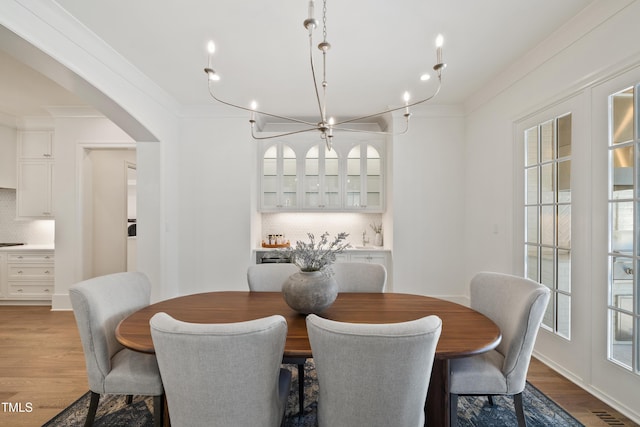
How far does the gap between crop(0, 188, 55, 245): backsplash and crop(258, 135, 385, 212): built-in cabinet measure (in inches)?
144

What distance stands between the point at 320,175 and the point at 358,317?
2.90 metres

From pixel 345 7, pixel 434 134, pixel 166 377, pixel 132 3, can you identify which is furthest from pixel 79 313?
pixel 434 134

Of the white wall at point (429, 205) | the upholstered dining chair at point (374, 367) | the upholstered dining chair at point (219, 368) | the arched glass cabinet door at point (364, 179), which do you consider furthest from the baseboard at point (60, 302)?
the upholstered dining chair at point (374, 367)

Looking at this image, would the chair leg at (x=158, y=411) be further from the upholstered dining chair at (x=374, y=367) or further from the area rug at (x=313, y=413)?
the upholstered dining chair at (x=374, y=367)

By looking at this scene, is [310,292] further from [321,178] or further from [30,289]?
[30,289]

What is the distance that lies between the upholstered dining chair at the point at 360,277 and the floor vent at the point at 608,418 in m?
1.51

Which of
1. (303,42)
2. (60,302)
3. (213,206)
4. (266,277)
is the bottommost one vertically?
(60,302)

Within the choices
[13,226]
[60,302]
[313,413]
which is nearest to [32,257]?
[60,302]

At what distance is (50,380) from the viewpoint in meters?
2.37

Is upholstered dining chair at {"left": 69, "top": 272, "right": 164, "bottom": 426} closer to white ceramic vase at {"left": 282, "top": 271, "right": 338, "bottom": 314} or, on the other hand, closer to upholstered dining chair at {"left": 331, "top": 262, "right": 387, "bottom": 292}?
white ceramic vase at {"left": 282, "top": 271, "right": 338, "bottom": 314}

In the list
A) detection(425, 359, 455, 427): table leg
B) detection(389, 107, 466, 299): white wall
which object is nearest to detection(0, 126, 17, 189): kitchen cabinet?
detection(389, 107, 466, 299): white wall

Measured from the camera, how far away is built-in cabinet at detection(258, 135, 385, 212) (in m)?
4.31

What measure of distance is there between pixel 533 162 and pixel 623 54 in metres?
1.08

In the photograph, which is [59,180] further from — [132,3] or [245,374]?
[245,374]
